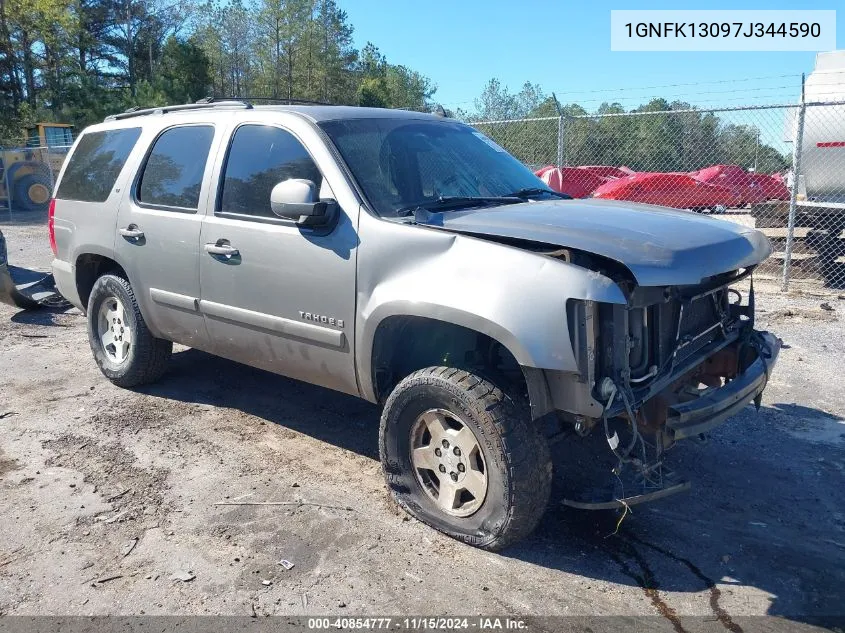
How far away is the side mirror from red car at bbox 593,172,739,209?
980 centimetres

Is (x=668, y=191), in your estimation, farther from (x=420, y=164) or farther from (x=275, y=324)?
(x=275, y=324)

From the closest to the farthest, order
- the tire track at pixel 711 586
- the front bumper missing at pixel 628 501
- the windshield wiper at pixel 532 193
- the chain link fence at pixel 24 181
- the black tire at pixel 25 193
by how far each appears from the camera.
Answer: the tire track at pixel 711 586 → the front bumper missing at pixel 628 501 → the windshield wiper at pixel 532 193 → the chain link fence at pixel 24 181 → the black tire at pixel 25 193

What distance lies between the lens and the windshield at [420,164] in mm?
3807

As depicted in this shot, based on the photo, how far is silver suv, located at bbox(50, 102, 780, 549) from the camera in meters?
2.95

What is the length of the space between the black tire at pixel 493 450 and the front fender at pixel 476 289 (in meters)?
0.28

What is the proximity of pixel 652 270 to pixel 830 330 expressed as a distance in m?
5.27

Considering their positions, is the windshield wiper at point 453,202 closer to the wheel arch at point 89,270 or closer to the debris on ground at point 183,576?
the debris on ground at point 183,576

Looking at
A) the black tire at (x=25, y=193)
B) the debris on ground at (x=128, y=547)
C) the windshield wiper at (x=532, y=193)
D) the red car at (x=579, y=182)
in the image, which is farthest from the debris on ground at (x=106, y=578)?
the black tire at (x=25, y=193)

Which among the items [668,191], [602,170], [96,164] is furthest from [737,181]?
[96,164]

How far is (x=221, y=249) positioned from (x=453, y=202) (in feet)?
4.66

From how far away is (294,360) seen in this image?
4023 millimetres

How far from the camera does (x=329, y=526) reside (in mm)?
3500

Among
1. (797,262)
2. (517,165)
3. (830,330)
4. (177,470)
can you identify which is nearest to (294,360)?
(177,470)

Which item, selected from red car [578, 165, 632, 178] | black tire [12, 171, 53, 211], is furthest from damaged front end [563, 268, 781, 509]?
black tire [12, 171, 53, 211]
